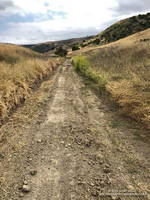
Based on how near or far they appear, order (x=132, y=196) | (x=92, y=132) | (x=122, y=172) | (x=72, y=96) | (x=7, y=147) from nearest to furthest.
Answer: (x=132, y=196) < (x=122, y=172) < (x=7, y=147) < (x=92, y=132) < (x=72, y=96)

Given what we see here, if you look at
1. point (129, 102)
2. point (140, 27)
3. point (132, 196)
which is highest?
point (140, 27)

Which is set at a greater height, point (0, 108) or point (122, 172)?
point (0, 108)

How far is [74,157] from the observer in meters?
3.66

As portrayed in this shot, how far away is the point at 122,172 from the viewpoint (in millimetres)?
3180

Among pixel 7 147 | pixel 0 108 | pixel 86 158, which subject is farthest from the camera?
pixel 0 108

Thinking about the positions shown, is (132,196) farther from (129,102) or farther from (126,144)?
(129,102)

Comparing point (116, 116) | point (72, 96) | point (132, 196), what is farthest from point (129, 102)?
point (132, 196)

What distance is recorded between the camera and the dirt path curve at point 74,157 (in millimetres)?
2844

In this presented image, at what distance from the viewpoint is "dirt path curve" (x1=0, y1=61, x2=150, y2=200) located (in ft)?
9.33

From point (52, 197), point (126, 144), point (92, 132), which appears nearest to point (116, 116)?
point (92, 132)

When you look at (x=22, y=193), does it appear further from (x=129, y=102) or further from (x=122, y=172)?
(x=129, y=102)

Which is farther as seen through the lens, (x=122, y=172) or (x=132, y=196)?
(x=122, y=172)

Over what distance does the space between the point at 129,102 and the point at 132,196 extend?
382 cm

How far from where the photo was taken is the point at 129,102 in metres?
6.19
